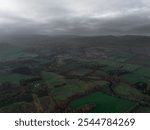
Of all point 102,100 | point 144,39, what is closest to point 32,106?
point 102,100

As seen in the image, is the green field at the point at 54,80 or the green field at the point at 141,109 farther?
the green field at the point at 54,80

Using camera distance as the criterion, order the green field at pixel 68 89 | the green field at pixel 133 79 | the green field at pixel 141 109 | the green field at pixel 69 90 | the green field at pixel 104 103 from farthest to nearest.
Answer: the green field at pixel 133 79 → the green field at pixel 68 89 → the green field at pixel 69 90 → the green field at pixel 141 109 → the green field at pixel 104 103

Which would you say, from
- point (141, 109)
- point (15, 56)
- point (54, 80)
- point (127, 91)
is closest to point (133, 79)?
point (127, 91)

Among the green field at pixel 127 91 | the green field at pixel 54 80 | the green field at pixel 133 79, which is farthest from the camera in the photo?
the green field at pixel 133 79

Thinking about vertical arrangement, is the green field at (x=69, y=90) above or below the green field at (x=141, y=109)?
above

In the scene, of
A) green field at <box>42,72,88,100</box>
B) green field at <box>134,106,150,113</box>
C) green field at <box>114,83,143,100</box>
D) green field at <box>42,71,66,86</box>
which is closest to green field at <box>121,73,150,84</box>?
green field at <box>114,83,143,100</box>

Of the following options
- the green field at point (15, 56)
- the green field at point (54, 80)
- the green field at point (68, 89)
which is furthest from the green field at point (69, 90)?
the green field at point (15, 56)

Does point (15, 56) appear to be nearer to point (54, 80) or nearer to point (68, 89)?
point (54, 80)

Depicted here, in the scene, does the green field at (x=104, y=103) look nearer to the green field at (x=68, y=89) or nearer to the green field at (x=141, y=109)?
the green field at (x=141, y=109)

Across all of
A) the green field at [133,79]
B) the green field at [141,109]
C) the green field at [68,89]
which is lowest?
the green field at [141,109]

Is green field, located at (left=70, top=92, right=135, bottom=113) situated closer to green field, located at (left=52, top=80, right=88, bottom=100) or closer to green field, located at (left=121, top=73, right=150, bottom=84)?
green field, located at (left=52, top=80, right=88, bottom=100)
